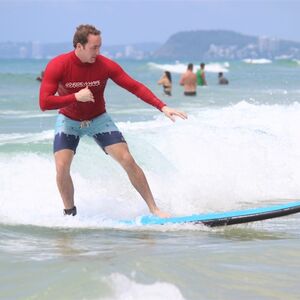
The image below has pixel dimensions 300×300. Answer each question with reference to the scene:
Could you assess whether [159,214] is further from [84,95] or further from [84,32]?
[84,32]

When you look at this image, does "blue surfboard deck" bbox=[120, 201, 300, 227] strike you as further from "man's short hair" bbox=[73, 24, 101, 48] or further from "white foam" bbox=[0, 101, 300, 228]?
"man's short hair" bbox=[73, 24, 101, 48]

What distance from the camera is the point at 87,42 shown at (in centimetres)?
559

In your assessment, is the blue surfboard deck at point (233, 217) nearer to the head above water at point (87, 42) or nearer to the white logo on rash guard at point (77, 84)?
the white logo on rash guard at point (77, 84)

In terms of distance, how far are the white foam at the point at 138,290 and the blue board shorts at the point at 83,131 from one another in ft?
6.50

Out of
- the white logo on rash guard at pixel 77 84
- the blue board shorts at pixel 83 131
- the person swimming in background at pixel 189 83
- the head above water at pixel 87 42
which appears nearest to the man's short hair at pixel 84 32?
the head above water at pixel 87 42

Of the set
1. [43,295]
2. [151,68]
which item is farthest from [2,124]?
[151,68]

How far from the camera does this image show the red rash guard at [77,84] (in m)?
5.54

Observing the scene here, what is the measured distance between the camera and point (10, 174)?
7797 mm

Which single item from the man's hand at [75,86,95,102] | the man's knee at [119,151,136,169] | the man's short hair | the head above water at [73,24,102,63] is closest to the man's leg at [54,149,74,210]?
the man's knee at [119,151,136,169]

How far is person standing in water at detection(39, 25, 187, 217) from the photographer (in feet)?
18.4

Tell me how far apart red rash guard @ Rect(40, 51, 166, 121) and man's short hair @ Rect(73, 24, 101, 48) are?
143 millimetres

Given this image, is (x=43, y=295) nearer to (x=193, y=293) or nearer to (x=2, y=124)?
(x=193, y=293)

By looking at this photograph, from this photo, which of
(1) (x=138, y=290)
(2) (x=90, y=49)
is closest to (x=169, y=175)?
(2) (x=90, y=49)

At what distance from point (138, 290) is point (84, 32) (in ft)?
7.52
